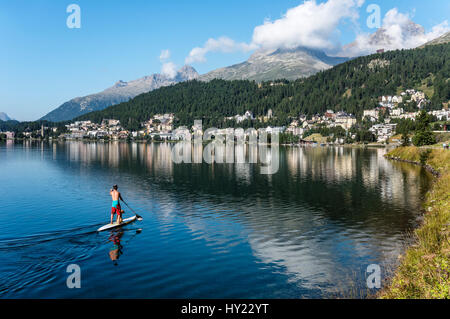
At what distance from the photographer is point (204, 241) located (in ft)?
92.1

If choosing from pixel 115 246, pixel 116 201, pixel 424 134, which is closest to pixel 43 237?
pixel 116 201

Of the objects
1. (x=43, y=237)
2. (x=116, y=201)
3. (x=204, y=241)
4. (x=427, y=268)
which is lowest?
(x=204, y=241)

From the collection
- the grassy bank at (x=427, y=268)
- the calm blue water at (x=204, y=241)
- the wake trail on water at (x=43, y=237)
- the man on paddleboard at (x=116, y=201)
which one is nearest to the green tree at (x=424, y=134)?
the calm blue water at (x=204, y=241)

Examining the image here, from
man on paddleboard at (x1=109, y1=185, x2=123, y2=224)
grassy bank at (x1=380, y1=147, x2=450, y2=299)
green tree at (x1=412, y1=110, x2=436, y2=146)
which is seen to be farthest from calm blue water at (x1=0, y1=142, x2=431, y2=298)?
green tree at (x1=412, y1=110, x2=436, y2=146)

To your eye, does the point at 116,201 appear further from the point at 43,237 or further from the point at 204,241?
the point at 204,241

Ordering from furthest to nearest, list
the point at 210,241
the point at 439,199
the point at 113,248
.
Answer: the point at 439,199 < the point at 210,241 < the point at 113,248

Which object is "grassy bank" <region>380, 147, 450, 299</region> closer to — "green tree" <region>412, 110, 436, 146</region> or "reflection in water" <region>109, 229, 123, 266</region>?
"reflection in water" <region>109, 229, 123, 266</region>

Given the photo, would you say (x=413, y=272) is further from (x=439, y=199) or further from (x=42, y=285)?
(x=439, y=199)

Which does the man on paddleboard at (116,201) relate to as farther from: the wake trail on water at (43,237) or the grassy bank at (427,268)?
the grassy bank at (427,268)

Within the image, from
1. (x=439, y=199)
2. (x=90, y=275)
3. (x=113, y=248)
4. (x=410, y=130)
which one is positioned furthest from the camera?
(x=410, y=130)

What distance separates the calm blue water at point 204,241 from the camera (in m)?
19.6

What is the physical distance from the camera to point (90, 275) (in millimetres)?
21016

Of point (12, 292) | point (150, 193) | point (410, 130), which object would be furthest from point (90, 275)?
point (410, 130)

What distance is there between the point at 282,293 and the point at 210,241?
34.3ft
